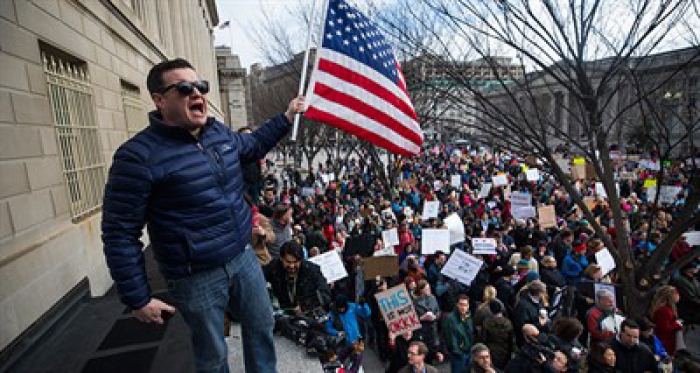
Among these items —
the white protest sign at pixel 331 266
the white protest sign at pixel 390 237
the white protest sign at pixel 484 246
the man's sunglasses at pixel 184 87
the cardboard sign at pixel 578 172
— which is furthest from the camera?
the cardboard sign at pixel 578 172

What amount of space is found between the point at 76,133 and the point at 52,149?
3.34 feet

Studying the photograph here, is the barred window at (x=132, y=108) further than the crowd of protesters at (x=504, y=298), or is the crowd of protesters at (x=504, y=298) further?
the barred window at (x=132, y=108)

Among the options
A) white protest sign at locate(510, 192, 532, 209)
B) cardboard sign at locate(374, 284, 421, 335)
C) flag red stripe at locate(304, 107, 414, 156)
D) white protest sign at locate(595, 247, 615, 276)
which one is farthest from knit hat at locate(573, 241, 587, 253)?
flag red stripe at locate(304, 107, 414, 156)

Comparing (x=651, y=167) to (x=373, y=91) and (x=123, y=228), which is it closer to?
(x=373, y=91)

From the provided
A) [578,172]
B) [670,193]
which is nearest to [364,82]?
[670,193]

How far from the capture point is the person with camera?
3.53 meters

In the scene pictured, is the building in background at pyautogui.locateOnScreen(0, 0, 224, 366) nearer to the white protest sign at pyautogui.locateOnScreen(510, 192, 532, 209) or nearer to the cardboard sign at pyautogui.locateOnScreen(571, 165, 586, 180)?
the white protest sign at pyautogui.locateOnScreen(510, 192, 532, 209)

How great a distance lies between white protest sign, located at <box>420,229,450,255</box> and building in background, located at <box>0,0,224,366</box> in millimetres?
5460

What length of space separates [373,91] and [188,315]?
104 inches

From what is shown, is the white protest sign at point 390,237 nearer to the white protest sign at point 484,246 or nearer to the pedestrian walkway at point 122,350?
the white protest sign at point 484,246

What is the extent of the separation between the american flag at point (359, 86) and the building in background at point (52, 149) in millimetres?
2983

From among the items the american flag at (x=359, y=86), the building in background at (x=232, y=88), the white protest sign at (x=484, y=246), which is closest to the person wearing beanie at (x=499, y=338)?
the white protest sign at (x=484, y=246)

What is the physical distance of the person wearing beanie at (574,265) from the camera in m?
6.84

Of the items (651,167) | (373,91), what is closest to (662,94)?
(373,91)
